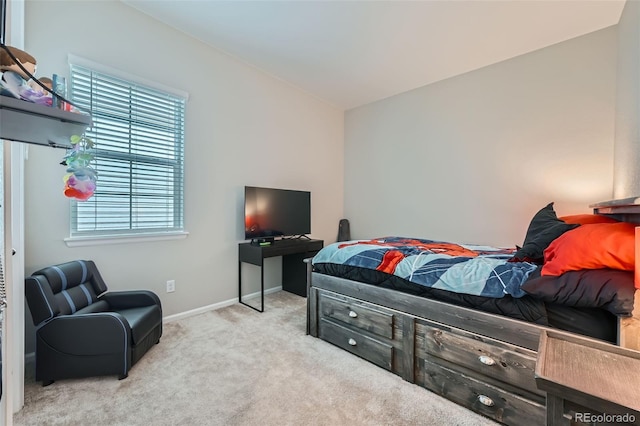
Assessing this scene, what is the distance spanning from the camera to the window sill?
228 centimetres

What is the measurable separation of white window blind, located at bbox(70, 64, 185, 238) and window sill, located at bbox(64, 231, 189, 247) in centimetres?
4

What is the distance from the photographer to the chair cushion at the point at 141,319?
6.43ft

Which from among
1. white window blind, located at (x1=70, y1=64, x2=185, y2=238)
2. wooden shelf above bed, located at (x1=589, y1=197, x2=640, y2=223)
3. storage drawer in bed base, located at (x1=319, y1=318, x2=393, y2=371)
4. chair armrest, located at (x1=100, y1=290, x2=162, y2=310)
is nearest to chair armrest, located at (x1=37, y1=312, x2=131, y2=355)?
chair armrest, located at (x1=100, y1=290, x2=162, y2=310)

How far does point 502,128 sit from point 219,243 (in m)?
3.61

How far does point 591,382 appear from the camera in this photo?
77cm

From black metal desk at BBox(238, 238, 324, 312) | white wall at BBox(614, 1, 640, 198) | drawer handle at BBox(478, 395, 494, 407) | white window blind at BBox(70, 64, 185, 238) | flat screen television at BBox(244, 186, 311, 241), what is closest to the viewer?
drawer handle at BBox(478, 395, 494, 407)

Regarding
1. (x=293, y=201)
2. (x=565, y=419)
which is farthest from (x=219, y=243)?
(x=565, y=419)

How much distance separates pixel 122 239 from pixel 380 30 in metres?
3.14

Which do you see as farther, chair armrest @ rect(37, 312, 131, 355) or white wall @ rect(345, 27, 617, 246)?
white wall @ rect(345, 27, 617, 246)

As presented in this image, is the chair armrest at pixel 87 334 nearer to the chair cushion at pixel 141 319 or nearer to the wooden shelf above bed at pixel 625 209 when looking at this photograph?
the chair cushion at pixel 141 319

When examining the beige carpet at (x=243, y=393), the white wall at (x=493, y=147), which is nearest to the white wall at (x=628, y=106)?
the white wall at (x=493, y=147)

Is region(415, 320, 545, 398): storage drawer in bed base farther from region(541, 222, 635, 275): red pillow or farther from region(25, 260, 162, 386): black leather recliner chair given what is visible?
region(25, 260, 162, 386): black leather recliner chair

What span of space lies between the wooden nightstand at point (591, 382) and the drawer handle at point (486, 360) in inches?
27.5

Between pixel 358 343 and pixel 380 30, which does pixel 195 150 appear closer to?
pixel 380 30
